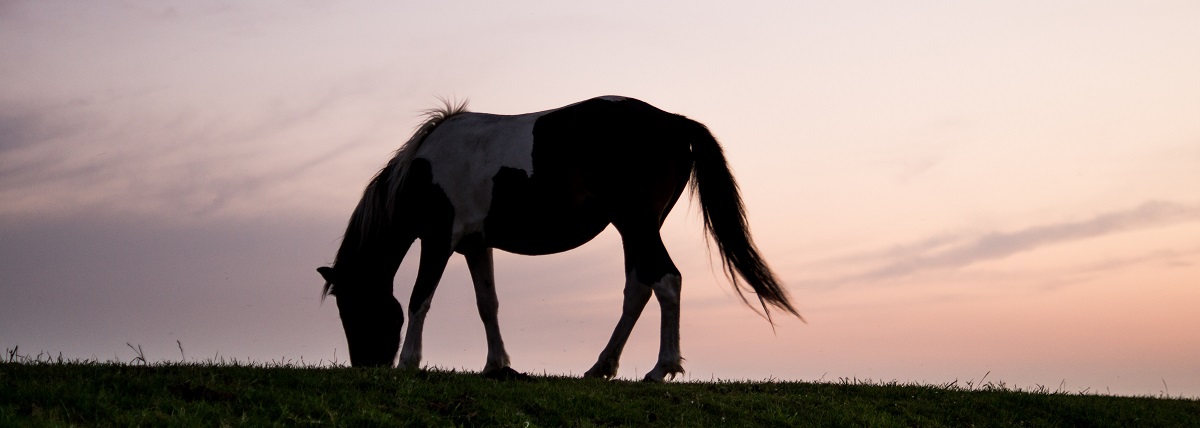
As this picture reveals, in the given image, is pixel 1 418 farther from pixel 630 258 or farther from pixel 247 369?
pixel 630 258

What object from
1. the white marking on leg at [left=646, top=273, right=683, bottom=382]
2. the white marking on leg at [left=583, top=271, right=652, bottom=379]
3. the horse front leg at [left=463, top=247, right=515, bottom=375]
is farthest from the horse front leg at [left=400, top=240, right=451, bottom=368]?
the white marking on leg at [left=646, top=273, right=683, bottom=382]

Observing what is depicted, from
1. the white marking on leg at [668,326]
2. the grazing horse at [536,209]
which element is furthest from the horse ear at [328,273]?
the white marking on leg at [668,326]

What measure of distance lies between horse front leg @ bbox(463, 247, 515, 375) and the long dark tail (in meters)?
2.22

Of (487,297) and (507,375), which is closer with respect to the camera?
(507,375)

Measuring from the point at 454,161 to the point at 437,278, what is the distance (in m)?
1.18

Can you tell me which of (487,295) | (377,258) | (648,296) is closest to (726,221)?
(648,296)

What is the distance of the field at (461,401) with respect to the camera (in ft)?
23.5

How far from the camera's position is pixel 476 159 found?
1079 centimetres

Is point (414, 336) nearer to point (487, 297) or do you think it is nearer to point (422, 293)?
point (422, 293)

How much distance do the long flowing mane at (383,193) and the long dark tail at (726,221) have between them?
109 inches

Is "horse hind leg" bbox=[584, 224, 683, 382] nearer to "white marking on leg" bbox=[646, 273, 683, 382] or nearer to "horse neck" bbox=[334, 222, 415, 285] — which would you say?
"white marking on leg" bbox=[646, 273, 683, 382]

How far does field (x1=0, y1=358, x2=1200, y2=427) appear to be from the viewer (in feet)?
23.5

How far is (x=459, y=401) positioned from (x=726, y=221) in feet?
13.0

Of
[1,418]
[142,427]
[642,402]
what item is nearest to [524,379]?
[642,402]
